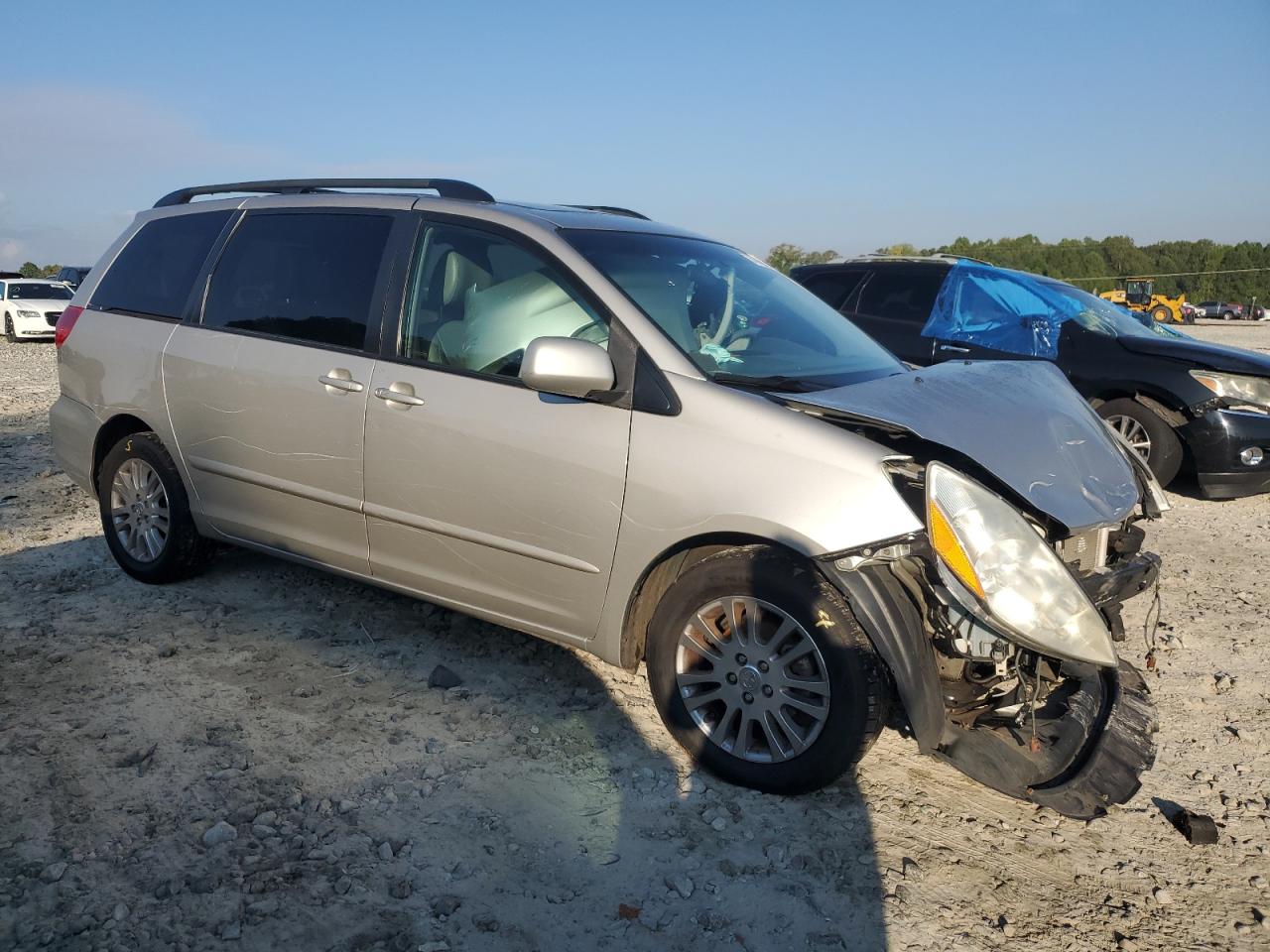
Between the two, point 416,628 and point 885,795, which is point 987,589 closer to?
point 885,795

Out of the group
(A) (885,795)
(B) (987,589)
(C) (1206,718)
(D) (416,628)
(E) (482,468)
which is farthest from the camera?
(D) (416,628)

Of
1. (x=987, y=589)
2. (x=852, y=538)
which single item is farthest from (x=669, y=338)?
(x=987, y=589)

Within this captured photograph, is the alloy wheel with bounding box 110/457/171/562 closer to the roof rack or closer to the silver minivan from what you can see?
the silver minivan

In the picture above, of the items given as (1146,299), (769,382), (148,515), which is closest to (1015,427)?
(769,382)

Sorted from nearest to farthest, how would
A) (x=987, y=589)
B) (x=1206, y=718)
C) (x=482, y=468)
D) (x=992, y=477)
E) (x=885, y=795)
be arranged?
(x=987, y=589)
(x=992, y=477)
(x=885, y=795)
(x=482, y=468)
(x=1206, y=718)

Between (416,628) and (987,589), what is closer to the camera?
(987,589)

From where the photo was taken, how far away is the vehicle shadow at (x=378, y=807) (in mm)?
2508

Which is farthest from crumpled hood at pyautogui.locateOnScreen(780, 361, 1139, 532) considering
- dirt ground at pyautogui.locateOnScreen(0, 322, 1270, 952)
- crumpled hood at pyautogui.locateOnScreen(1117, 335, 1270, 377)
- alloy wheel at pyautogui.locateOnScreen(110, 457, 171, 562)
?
crumpled hood at pyautogui.locateOnScreen(1117, 335, 1270, 377)

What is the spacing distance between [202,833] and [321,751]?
0.54 metres

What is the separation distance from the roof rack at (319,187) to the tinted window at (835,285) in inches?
204

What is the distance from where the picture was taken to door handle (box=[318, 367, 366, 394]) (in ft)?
12.6

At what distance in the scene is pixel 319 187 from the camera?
14.9ft

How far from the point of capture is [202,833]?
281 cm

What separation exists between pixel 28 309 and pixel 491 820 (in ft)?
79.8
